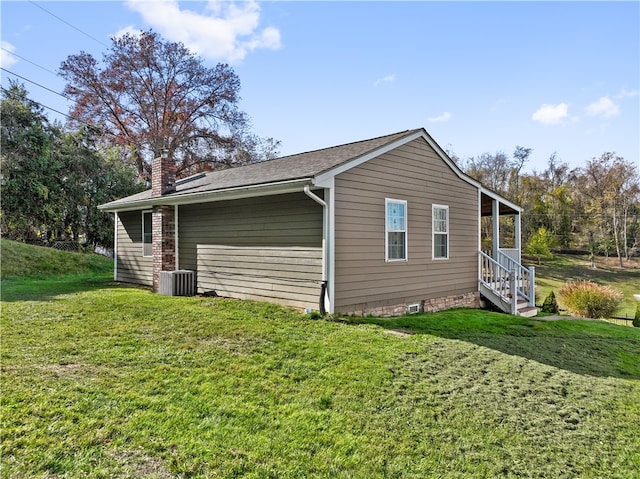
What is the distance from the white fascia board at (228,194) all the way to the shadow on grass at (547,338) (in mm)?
2647

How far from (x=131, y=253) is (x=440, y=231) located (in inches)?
367

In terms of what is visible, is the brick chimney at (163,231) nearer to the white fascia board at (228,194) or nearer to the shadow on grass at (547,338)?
the white fascia board at (228,194)

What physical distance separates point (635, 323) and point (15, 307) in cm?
1541

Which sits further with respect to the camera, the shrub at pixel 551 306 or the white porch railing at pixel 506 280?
the shrub at pixel 551 306

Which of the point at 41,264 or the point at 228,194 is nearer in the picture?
the point at 228,194

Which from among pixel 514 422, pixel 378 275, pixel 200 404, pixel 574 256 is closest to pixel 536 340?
pixel 378 275

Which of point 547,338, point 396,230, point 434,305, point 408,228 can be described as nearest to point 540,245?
point 434,305

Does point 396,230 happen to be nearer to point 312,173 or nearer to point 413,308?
point 413,308

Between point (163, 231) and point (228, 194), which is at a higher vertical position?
point (228, 194)

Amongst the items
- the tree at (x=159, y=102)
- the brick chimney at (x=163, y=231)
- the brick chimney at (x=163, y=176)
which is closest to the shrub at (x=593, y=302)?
the brick chimney at (x=163, y=231)

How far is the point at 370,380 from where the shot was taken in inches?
165

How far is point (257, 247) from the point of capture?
827 centimetres

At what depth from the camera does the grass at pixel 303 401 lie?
9.09ft

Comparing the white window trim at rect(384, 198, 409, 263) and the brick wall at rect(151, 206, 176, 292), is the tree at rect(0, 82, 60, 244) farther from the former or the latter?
the white window trim at rect(384, 198, 409, 263)
